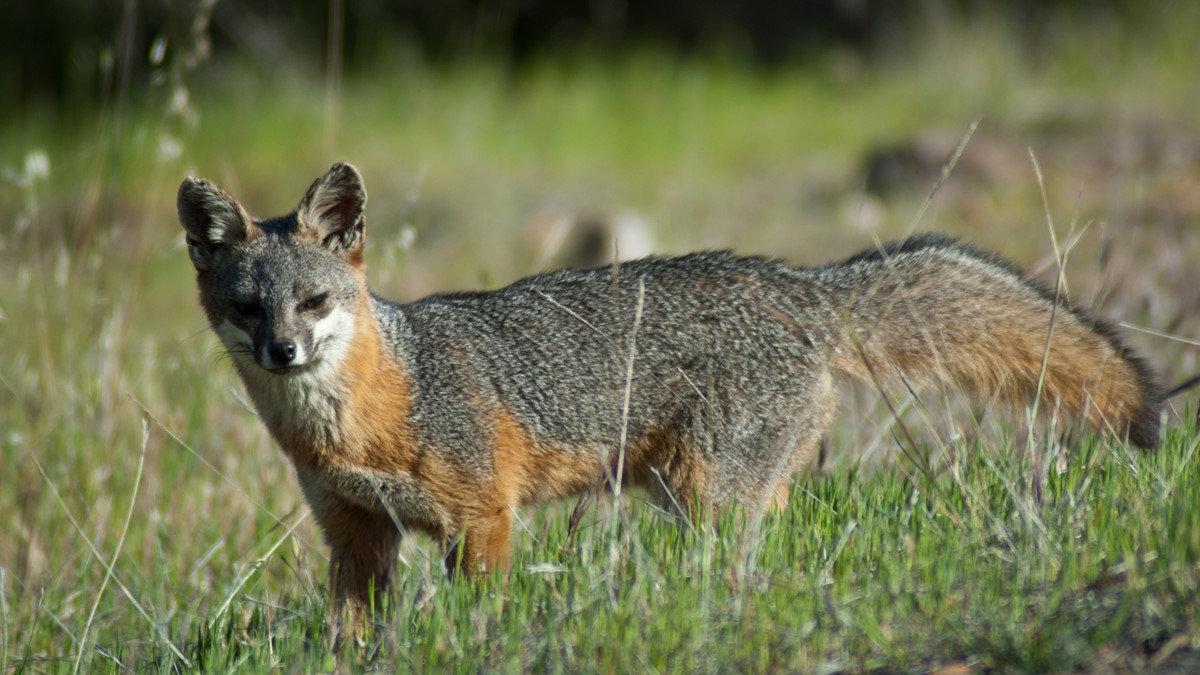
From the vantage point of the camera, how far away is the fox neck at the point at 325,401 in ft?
14.5

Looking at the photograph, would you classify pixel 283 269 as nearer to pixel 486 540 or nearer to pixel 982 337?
pixel 486 540

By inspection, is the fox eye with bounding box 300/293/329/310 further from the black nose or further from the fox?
the black nose

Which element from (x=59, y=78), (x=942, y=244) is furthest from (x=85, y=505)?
(x=59, y=78)

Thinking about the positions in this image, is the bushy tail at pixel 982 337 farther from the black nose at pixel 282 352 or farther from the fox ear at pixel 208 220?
the fox ear at pixel 208 220

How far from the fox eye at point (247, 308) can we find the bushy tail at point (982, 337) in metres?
1.87

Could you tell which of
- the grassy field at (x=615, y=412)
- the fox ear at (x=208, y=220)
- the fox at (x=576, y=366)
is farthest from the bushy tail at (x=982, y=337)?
the fox ear at (x=208, y=220)

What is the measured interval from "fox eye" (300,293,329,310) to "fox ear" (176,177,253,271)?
0.38 metres

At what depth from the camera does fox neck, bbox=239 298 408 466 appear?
443 centimetres

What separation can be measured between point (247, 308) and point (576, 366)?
3.69ft

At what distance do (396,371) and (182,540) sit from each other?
157 centimetres

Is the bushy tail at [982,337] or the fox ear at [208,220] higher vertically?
the fox ear at [208,220]

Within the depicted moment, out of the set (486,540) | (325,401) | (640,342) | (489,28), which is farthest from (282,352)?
(489,28)

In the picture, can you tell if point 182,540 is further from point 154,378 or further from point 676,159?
point 676,159

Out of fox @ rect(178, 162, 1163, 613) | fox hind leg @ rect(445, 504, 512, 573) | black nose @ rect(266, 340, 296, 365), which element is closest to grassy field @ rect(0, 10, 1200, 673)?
fox hind leg @ rect(445, 504, 512, 573)
